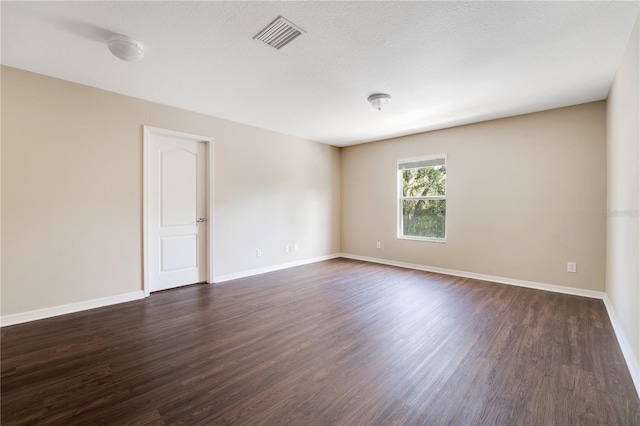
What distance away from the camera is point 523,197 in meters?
4.12

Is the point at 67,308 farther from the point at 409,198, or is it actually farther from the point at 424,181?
the point at 424,181

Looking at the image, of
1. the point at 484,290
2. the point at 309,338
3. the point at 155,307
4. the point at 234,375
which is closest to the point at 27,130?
the point at 155,307

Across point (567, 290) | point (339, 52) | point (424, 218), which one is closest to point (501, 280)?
point (567, 290)

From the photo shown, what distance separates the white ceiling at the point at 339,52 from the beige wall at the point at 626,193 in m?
0.30

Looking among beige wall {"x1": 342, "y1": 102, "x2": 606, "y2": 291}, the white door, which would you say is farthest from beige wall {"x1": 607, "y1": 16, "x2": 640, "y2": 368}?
the white door

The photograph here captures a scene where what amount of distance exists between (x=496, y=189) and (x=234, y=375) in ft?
14.3

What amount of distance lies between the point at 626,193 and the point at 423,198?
9.82 ft

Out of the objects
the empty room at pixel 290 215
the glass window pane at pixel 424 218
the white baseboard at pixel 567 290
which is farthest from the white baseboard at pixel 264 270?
the glass window pane at pixel 424 218

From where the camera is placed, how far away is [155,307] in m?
3.29

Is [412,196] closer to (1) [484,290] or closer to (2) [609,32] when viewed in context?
(1) [484,290]

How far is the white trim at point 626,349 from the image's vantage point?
1.83m

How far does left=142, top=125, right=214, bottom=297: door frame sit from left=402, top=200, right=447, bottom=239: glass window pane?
3.56 m

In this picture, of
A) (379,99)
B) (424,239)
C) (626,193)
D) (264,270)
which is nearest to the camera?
(626,193)

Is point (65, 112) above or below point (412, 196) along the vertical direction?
above
